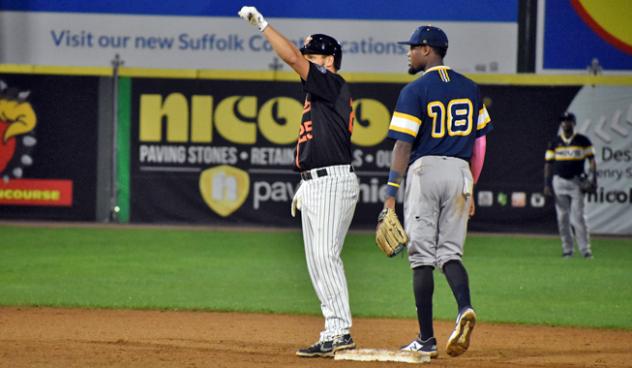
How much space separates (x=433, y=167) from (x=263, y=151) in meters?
13.3

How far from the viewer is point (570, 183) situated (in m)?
16.9

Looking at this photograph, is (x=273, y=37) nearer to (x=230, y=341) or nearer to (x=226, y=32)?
(x=230, y=341)

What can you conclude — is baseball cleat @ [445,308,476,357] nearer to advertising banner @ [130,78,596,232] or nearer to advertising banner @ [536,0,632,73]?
advertising banner @ [130,78,596,232]

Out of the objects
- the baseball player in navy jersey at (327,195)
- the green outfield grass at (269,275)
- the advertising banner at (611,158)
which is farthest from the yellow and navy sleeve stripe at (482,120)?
the advertising banner at (611,158)

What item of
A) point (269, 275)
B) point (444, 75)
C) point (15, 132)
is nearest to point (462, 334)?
point (444, 75)

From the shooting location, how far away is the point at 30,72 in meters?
21.3

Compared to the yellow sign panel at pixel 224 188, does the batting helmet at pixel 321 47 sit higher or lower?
higher

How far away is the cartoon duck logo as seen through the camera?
21266mm

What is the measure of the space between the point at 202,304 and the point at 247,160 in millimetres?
9426

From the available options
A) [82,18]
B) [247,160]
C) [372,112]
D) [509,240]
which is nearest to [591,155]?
[509,240]

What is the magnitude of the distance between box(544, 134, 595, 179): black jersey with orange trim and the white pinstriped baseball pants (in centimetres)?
949

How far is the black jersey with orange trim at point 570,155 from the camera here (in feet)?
55.7

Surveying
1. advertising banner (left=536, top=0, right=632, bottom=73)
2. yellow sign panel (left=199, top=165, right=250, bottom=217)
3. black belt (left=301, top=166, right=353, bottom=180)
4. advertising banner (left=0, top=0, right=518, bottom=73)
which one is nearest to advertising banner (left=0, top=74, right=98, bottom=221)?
yellow sign panel (left=199, top=165, right=250, bottom=217)

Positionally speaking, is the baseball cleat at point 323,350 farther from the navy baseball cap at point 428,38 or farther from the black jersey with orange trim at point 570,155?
the black jersey with orange trim at point 570,155
